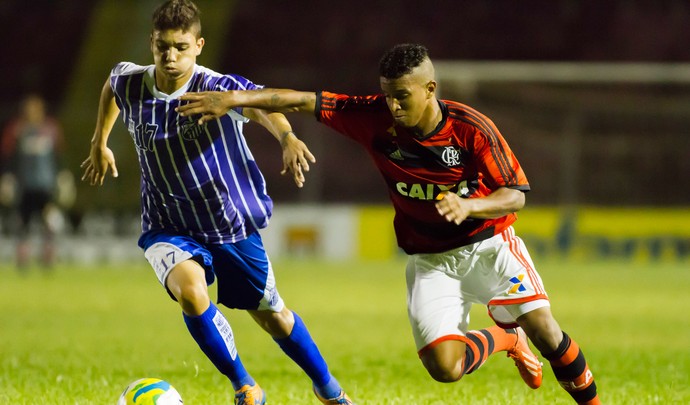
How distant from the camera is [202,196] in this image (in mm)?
5305

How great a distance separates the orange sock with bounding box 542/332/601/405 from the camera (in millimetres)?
4930

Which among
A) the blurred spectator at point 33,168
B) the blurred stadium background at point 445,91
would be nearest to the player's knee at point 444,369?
the blurred spectator at point 33,168

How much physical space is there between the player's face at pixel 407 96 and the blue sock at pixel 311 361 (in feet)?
4.19

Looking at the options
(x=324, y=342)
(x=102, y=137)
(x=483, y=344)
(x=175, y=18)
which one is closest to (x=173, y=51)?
(x=175, y=18)

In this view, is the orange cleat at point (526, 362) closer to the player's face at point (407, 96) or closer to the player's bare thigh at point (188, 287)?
the player's face at point (407, 96)

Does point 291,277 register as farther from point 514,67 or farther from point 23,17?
point 23,17

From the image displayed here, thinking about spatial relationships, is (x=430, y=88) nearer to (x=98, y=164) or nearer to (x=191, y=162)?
(x=191, y=162)

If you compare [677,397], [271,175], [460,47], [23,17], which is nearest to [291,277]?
[271,175]

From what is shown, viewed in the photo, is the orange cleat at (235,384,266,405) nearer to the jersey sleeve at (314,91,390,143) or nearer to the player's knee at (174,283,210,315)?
the player's knee at (174,283,210,315)

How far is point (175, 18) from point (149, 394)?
168cm

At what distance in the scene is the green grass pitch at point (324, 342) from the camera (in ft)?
20.1

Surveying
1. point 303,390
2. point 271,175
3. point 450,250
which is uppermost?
point 450,250

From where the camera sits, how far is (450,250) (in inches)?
205

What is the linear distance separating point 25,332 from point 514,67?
42.3 feet
